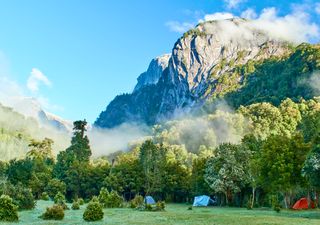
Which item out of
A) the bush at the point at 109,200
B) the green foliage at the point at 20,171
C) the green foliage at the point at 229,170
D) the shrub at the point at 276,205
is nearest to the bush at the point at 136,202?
the bush at the point at 109,200

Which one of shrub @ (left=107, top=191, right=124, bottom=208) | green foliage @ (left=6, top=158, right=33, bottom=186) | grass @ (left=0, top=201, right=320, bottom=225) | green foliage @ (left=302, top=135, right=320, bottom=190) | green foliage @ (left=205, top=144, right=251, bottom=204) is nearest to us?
grass @ (left=0, top=201, right=320, bottom=225)

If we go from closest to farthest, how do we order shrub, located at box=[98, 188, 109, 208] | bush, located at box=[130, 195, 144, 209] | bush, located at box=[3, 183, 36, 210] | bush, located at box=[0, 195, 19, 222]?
1. bush, located at box=[0, 195, 19, 222]
2. bush, located at box=[3, 183, 36, 210]
3. bush, located at box=[130, 195, 144, 209]
4. shrub, located at box=[98, 188, 109, 208]

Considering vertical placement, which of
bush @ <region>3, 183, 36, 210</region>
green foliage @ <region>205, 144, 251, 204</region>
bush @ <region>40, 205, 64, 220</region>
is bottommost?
bush @ <region>40, 205, 64, 220</region>

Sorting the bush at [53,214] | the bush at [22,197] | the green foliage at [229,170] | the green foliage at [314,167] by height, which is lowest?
the bush at [53,214]

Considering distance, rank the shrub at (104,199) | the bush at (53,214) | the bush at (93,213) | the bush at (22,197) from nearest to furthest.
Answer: the bush at (93,213)
the bush at (53,214)
the bush at (22,197)
the shrub at (104,199)

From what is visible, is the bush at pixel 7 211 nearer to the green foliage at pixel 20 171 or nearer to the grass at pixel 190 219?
the grass at pixel 190 219

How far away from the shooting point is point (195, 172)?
10869cm

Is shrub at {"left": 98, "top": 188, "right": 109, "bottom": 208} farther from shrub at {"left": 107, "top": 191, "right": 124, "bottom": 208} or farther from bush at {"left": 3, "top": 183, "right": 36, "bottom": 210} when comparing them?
bush at {"left": 3, "top": 183, "right": 36, "bottom": 210}

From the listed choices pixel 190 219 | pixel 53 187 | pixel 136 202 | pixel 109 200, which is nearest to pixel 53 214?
pixel 190 219

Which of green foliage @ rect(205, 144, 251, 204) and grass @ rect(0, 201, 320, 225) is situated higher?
green foliage @ rect(205, 144, 251, 204)

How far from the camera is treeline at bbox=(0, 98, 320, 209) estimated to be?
67.6 metres

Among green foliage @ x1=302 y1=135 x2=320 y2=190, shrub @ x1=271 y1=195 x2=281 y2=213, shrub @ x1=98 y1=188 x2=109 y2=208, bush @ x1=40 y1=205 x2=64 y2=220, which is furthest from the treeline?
bush @ x1=40 y1=205 x2=64 y2=220

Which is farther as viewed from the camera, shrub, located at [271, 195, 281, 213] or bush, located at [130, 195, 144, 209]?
bush, located at [130, 195, 144, 209]

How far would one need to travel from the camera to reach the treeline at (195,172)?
67.6 metres
